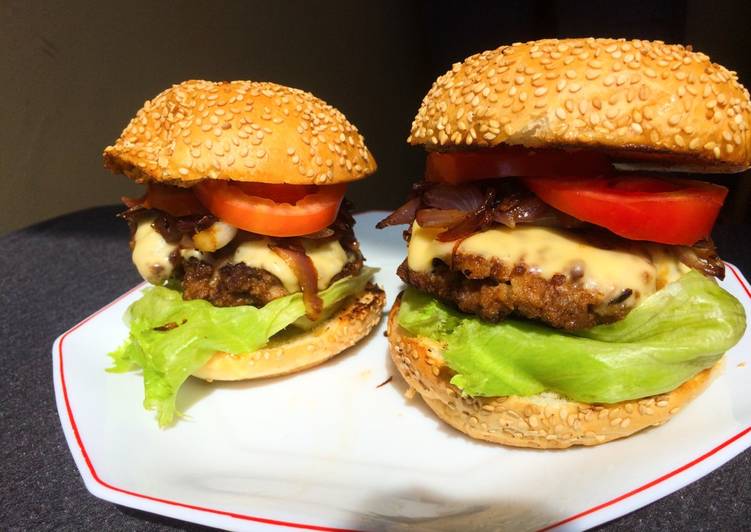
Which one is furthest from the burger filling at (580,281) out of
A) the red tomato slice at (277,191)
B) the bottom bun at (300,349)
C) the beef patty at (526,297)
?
the red tomato slice at (277,191)

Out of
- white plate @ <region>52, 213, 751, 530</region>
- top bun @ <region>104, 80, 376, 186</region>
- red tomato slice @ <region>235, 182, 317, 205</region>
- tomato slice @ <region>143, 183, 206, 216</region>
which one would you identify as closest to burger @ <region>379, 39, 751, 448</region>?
white plate @ <region>52, 213, 751, 530</region>

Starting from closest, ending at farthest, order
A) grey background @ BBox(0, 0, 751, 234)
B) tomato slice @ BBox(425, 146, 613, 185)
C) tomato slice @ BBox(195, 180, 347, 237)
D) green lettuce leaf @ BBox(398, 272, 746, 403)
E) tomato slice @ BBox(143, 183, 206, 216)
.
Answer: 1. green lettuce leaf @ BBox(398, 272, 746, 403)
2. tomato slice @ BBox(425, 146, 613, 185)
3. tomato slice @ BBox(195, 180, 347, 237)
4. tomato slice @ BBox(143, 183, 206, 216)
5. grey background @ BBox(0, 0, 751, 234)

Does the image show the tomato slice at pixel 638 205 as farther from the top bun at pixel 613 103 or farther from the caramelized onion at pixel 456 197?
the caramelized onion at pixel 456 197

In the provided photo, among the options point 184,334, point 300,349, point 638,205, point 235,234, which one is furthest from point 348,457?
point 638,205

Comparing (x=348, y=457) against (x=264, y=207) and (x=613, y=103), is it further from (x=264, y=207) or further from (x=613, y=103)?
(x=613, y=103)

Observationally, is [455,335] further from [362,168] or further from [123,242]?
[123,242]

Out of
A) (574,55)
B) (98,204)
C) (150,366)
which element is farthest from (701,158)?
(98,204)

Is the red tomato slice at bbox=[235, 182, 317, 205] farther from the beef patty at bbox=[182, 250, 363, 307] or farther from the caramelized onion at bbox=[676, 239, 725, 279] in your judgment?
the caramelized onion at bbox=[676, 239, 725, 279]
